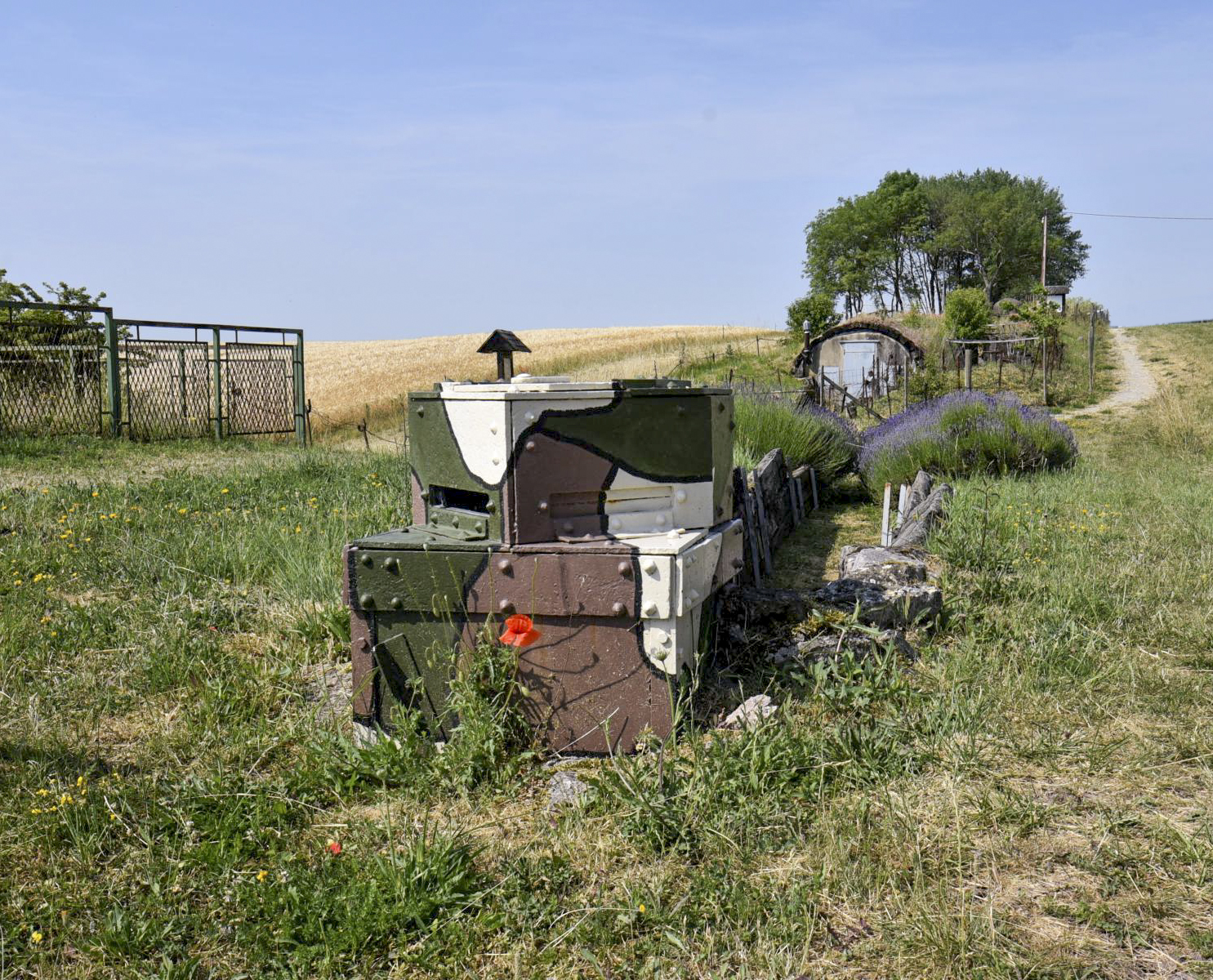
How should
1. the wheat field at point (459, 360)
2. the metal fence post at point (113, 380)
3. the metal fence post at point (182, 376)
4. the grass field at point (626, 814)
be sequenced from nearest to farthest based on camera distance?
the grass field at point (626, 814) < the metal fence post at point (113, 380) < the metal fence post at point (182, 376) < the wheat field at point (459, 360)

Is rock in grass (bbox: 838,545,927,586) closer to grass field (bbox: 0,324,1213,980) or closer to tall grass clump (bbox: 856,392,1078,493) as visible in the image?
grass field (bbox: 0,324,1213,980)

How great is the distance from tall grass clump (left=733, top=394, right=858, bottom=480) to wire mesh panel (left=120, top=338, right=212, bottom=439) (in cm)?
933

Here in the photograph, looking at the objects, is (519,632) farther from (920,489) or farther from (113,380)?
(113,380)

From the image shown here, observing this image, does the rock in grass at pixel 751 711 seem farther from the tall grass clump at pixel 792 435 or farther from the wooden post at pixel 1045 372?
the wooden post at pixel 1045 372

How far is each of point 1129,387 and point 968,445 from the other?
16350 mm

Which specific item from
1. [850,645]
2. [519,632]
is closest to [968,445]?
[850,645]

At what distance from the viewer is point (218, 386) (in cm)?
1686

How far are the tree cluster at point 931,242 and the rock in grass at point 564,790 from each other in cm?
5834

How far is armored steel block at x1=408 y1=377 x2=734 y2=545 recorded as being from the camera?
4.12 m

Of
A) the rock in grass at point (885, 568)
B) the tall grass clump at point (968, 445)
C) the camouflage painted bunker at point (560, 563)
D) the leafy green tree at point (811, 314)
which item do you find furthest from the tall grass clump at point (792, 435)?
the leafy green tree at point (811, 314)

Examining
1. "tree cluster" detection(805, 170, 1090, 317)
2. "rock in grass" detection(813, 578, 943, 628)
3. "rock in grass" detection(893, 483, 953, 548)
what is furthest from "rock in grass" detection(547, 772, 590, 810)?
"tree cluster" detection(805, 170, 1090, 317)

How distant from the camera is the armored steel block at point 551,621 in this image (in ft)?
13.2

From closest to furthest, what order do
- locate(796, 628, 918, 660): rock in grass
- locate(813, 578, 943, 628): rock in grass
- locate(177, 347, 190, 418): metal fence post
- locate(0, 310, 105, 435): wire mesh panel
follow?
1. locate(796, 628, 918, 660): rock in grass
2. locate(813, 578, 943, 628): rock in grass
3. locate(0, 310, 105, 435): wire mesh panel
4. locate(177, 347, 190, 418): metal fence post

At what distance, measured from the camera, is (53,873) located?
10.7 feet
